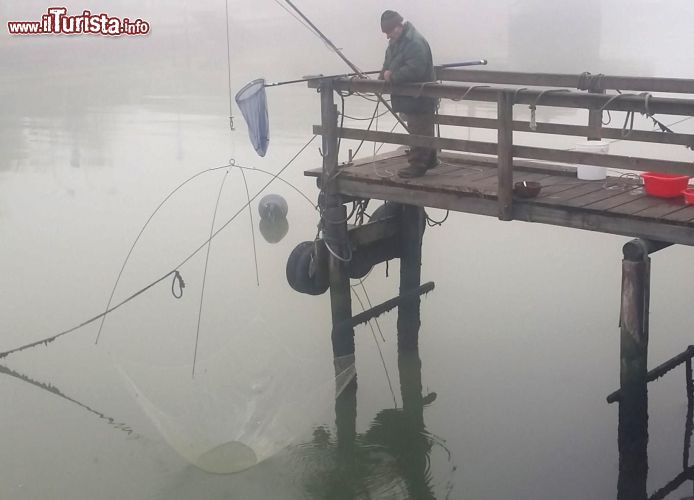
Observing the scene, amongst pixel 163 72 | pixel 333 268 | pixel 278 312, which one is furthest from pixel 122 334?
pixel 163 72

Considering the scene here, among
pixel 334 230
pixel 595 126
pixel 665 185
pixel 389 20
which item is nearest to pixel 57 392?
pixel 334 230

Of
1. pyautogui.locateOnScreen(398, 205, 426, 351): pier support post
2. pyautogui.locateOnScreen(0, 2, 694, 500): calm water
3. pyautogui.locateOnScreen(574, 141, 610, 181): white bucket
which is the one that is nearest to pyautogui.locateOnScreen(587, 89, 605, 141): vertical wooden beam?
pyautogui.locateOnScreen(574, 141, 610, 181): white bucket

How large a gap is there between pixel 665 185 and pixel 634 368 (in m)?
1.57

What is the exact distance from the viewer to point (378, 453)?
363 inches

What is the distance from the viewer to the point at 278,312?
12453 millimetres

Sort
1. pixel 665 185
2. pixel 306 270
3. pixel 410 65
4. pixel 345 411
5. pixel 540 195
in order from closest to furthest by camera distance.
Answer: pixel 665 185 → pixel 540 195 → pixel 410 65 → pixel 306 270 → pixel 345 411

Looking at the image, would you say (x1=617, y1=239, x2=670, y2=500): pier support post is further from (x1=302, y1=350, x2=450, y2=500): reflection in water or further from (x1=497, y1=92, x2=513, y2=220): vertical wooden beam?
(x1=302, y1=350, x2=450, y2=500): reflection in water

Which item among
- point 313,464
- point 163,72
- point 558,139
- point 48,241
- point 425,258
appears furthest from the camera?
point 163,72

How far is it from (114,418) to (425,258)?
6.22 meters

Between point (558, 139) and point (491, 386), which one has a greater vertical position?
point (558, 139)

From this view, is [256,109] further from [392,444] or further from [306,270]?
[392,444]

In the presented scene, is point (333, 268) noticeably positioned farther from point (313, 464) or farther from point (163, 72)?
point (163, 72)

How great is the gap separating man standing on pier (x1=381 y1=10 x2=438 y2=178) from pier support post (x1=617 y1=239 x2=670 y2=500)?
252cm

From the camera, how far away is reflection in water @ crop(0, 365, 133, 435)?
9.52m
